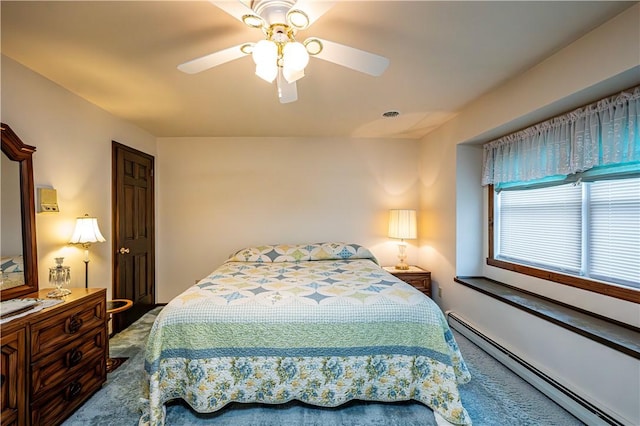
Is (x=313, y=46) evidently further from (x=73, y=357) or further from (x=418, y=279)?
(x=418, y=279)

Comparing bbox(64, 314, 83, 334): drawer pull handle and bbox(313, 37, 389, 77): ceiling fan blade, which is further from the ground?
bbox(313, 37, 389, 77): ceiling fan blade

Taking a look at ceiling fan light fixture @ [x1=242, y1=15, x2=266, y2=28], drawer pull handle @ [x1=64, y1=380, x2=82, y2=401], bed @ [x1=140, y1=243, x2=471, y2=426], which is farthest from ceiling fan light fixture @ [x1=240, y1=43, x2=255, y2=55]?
drawer pull handle @ [x1=64, y1=380, x2=82, y2=401]

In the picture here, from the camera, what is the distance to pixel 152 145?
12.3 feet

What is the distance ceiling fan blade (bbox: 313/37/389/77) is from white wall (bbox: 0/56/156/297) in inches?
84.7

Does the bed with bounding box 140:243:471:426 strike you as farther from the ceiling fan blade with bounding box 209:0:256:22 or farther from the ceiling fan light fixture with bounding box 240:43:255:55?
the ceiling fan blade with bounding box 209:0:256:22

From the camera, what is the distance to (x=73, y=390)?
1.82 metres

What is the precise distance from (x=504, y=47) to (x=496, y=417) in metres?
2.34

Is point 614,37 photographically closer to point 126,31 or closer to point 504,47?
point 504,47

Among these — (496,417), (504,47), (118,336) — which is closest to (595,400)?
(496,417)

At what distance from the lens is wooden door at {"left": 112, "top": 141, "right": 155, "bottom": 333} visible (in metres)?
3.04

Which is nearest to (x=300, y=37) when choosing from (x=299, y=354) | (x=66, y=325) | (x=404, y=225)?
(x=299, y=354)

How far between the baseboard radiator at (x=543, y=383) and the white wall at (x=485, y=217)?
44 mm

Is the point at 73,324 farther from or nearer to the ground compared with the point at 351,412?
farther from the ground

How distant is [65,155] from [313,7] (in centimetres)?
244
